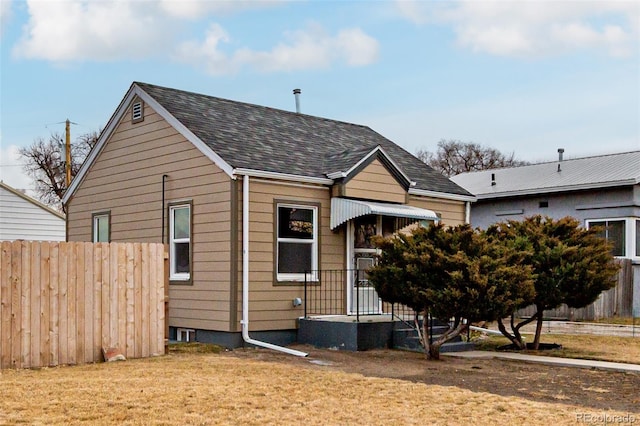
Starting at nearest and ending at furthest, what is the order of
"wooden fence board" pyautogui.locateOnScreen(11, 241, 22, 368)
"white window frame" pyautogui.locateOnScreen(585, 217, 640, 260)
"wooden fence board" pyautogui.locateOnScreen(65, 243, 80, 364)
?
"wooden fence board" pyautogui.locateOnScreen(11, 241, 22, 368), "wooden fence board" pyautogui.locateOnScreen(65, 243, 80, 364), "white window frame" pyautogui.locateOnScreen(585, 217, 640, 260)

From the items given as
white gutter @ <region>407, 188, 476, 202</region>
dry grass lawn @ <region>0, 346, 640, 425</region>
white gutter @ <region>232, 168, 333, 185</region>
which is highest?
white gutter @ <region>232, 168, 333, 185</region>

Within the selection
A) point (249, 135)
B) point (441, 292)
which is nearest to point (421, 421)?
point (441, 292)

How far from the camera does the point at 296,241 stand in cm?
1427

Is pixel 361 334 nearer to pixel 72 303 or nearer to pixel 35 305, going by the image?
pixel 72 303

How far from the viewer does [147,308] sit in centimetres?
1181

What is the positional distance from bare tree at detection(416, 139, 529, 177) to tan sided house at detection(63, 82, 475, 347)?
4047 centimetres

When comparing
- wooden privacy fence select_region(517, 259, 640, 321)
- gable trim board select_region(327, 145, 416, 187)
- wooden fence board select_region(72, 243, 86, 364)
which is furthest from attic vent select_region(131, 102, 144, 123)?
wooden privacy fence select_region(517, 259, 640, 321)

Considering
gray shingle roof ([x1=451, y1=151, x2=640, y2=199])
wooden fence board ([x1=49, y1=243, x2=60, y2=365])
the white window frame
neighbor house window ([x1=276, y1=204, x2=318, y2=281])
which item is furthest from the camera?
gray shingle roof ([x1=451, y1=151, x2=640, y2=199])

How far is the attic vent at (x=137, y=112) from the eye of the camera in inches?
621

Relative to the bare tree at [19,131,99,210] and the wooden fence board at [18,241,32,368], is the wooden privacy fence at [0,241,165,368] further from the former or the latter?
the bare tree at [19,131,99,210]

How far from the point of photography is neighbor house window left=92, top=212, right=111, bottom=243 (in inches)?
663

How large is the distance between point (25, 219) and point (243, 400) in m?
20.8

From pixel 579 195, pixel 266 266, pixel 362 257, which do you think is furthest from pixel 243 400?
pixel 579 195

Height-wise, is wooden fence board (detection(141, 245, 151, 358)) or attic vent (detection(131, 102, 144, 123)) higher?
attic vent (detection(131, 102, 144, 123))
